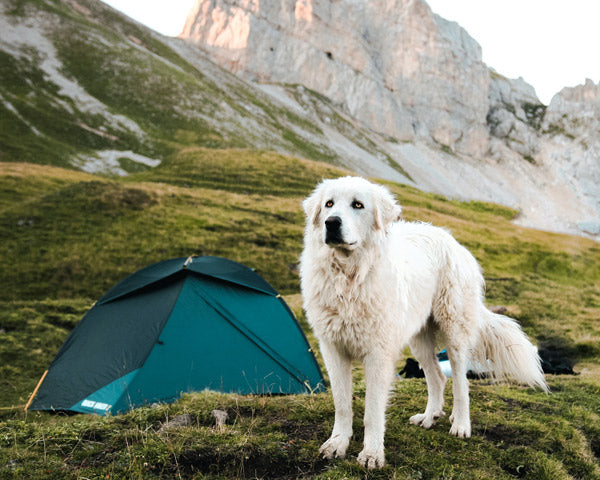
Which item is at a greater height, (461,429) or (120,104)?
(120,104)

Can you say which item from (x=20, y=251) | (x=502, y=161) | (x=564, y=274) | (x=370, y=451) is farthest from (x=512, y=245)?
(x=502, y=161)

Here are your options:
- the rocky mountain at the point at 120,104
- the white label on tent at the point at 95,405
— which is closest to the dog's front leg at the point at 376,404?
the white label on tent at the point at 95,405

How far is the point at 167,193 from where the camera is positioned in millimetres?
39688

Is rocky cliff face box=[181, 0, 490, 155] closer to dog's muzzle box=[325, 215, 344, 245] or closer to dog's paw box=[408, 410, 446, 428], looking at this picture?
dog's paw box=[408, 410, 446, 428]

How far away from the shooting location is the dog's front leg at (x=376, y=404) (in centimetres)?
481

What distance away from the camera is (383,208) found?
17.2ft

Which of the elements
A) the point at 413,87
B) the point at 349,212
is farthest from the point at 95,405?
the point at 413,87

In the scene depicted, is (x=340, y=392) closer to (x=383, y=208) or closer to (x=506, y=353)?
(x=383, y=208)

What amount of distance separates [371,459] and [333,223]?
8.45 ft

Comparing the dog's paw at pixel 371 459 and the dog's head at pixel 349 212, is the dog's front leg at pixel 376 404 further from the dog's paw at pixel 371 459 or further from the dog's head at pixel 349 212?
the dog's head at pixel 349 212

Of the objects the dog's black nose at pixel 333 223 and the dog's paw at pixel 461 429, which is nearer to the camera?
the dog's black nose at pixel 333 223

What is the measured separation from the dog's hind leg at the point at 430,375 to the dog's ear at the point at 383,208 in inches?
87.1

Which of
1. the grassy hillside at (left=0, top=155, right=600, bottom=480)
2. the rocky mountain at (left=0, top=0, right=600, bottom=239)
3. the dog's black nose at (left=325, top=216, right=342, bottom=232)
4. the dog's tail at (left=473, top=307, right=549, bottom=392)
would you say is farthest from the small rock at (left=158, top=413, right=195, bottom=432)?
the rocky mountain at (left=0, top=0, right=600, bottom=239)

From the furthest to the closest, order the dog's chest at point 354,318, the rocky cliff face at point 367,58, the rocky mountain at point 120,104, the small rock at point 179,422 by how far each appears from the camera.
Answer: the rocky cliff face at point 367,58 < the rocky mountain at point 120,104 < the small rock at point 179,422 < the dog's chest at point 354,318
